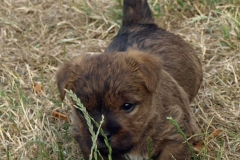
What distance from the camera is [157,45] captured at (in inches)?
179

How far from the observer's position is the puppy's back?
14.8ft

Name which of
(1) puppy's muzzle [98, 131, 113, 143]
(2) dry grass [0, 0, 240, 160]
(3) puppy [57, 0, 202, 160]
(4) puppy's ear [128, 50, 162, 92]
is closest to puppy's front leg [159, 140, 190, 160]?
(3) puppy [57, 0, 202, 160]

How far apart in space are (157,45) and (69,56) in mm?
1370

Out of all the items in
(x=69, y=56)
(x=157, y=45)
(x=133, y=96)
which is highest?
(x=133, y=96)

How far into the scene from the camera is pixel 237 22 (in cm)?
547

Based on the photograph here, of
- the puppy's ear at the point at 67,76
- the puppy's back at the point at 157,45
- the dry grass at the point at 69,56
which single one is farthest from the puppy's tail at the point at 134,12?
the puppy's ear at the point at 67,76

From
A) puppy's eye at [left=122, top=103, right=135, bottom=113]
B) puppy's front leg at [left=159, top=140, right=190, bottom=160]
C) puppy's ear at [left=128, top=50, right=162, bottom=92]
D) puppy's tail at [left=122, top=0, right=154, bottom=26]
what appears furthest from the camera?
puppy's tail at [left=122, top=0, right=154, bottom=26]

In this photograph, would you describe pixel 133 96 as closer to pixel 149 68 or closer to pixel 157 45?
pixel 149 68

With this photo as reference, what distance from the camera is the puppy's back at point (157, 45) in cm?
450

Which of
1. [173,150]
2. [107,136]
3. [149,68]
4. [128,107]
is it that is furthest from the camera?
[173,150]

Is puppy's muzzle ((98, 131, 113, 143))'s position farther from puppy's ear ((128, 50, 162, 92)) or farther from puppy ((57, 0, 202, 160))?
puppy's ear ((128, 50, 162, 92))

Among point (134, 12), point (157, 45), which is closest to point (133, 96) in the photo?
point (157, 45)

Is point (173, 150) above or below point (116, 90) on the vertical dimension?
below

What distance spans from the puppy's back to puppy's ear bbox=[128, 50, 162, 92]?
0.55 meters
